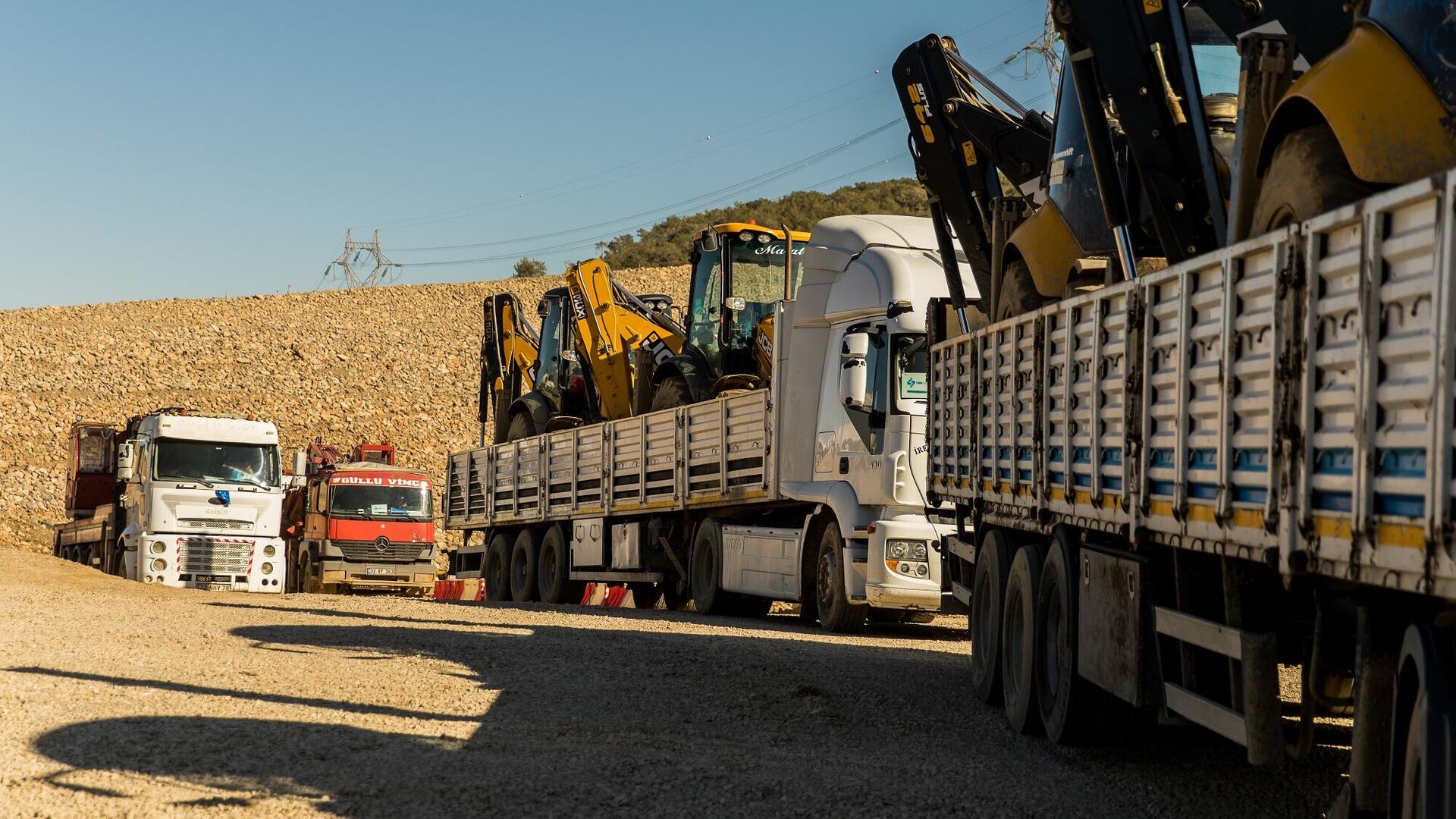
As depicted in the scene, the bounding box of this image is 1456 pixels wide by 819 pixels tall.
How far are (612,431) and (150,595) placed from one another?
277 inches

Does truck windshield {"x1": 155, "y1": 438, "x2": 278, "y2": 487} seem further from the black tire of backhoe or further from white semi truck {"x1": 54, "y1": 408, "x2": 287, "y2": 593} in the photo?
the black tire of backhoe

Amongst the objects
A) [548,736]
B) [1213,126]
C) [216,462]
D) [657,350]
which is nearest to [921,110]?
[1213,126]

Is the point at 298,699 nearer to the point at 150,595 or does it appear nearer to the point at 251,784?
the point at 251,784

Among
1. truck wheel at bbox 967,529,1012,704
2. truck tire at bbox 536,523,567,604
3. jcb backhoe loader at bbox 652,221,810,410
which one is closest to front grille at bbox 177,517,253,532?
truck tire at bbox 536,523,567,604

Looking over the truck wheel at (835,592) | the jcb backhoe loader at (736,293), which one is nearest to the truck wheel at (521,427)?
the jcb backhoe loader at (736,293)

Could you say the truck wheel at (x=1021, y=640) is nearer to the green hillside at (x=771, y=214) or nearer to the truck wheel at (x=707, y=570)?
the truck wheel at (x=707, y=570)

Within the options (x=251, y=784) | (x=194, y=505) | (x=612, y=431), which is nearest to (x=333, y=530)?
(x=194, y=505)

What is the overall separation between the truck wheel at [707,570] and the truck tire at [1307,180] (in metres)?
12.4

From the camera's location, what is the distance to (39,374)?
63312mm

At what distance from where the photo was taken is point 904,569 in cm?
1423

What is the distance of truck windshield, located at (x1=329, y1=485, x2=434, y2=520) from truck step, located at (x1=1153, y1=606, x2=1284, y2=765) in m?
27.5

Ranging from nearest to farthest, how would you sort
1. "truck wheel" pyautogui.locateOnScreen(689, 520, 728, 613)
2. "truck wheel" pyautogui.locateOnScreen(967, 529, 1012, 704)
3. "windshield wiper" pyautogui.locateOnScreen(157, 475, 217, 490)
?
"truck wheel" pyautogui.locateOnScreen(967, 529, 1012, 704)
"truck wheel" pyautogui.locateOnScreen(689, 520, 728, 613)
"windshield wiper" pyautogui.locateOnScreen(157, 475, 217, 490)

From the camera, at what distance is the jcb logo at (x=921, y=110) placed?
13773mm

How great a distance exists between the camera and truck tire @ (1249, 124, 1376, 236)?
17.9 feet
